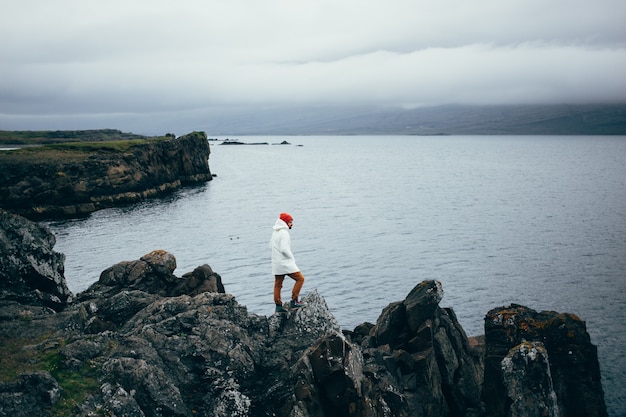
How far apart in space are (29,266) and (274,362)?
15203mm

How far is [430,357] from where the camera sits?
72.1ft

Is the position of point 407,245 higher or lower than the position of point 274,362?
lower

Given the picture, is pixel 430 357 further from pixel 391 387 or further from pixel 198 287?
pixel 198 287

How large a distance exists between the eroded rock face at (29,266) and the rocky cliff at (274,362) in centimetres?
11

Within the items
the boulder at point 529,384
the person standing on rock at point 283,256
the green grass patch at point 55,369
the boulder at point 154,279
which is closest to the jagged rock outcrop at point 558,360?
the boulder at point 529,384

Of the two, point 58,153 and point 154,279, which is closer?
point 154,279

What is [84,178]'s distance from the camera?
98.2m

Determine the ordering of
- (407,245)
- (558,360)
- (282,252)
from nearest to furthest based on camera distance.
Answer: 1. (558,360)
2. (282,252)
3. (407,245)

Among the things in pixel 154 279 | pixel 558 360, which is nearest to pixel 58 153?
pixel 154 279

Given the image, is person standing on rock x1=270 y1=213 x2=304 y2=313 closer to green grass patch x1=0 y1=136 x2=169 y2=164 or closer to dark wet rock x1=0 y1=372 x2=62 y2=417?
dark wet rock x1=0 y1=372 x2=62 y2=417

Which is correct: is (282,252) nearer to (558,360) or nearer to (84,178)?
(558,360)

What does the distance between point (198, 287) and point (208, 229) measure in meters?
48.5

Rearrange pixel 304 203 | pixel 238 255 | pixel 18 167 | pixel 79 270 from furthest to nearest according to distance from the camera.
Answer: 1. pixel 304 203
2. pixel 18 167
3. pixel 238 255
4. pixel 79 270

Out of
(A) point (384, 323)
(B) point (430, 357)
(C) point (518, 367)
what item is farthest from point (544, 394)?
(A) point (384, 323)
